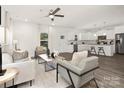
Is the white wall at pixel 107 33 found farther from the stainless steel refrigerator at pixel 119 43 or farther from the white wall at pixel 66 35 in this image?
the stainless steel refrigerator at pixel 119 43

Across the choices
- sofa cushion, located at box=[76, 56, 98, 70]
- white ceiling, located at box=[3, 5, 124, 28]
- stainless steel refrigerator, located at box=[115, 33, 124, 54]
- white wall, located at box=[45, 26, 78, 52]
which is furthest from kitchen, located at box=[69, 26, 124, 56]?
sofa cushion, located at box=[76, 56, 98, 70]

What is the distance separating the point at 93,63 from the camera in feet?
7.46

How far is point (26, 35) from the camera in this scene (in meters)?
6.59

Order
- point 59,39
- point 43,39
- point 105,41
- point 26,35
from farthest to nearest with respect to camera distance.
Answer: point 105,41
point 59,39
point 43,39
point 26,35

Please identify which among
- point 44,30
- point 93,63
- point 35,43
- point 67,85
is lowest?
point 67,85

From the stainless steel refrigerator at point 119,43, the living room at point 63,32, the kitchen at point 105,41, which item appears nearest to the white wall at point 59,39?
the living room at point 63,32

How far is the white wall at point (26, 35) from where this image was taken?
623cm

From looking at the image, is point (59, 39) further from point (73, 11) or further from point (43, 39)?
point (73, 11)

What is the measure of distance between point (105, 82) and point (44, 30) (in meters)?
5.98

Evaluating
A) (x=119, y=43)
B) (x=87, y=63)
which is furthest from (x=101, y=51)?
(x=87, y=63)

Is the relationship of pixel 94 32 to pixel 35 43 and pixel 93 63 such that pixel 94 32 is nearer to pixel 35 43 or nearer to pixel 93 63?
pixel 35 43

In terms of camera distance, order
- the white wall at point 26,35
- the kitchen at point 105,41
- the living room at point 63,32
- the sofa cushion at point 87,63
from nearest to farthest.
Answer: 1. the sofa cushion at point 87,63
2. the living room at point 63,32
3. the white wall at point 26,35
4. the kitchen at point 105,41
